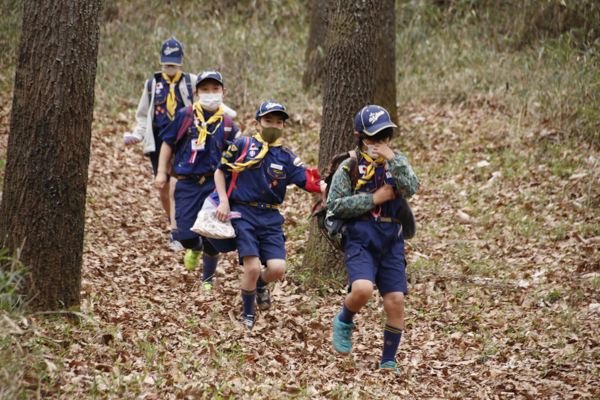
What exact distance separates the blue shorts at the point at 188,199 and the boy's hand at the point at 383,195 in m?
2.41

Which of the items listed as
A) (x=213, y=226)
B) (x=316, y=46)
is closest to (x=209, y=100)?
(x=213, y=226)

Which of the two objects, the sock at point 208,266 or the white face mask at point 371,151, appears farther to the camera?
the sock at point 208,266

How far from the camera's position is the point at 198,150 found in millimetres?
5941

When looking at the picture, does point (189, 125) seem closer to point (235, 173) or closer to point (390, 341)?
point (235, 173)

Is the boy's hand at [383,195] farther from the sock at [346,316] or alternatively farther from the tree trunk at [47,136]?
the tree trunk at [47,136]

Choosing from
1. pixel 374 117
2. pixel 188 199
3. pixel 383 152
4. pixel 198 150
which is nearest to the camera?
pixel 383 152

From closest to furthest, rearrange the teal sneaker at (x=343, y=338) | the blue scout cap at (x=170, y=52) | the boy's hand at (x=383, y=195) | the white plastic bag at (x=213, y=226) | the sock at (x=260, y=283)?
the boy's hand at (x=383, y=195)
the teal sneaker at (x=343, y=338)
the white plastic bag at (x=213, y=226)
the sock at (x=260, y=283)
the blue scout cap at (x=170, y=52)

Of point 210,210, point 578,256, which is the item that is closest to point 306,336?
point 210,210

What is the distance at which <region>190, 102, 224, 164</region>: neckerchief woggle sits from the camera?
5.94 meters

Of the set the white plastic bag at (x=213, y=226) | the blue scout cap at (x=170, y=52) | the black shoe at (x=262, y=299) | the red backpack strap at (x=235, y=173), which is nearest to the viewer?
the white plastic bag at (x=213, y=226)

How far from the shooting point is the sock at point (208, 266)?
613cm

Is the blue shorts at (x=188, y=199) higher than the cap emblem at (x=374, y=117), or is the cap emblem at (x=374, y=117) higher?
the cap emblem at (x=374, y=117)

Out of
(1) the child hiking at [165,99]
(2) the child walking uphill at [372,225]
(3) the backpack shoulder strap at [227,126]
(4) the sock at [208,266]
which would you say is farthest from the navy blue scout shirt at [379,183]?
(1) the child hiking at [165,99]

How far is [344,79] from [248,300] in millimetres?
2603
